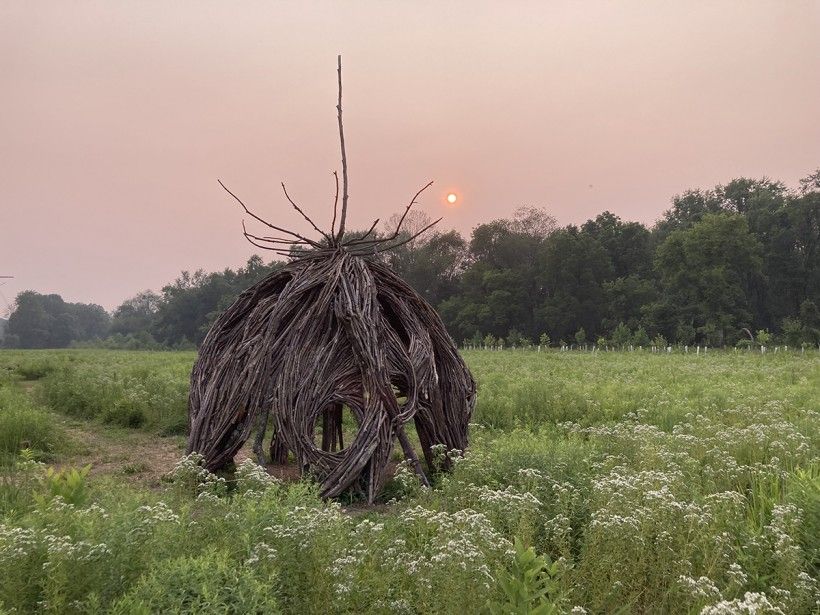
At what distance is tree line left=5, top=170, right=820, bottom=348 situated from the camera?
60.5 metres

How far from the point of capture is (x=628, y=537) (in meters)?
4.55

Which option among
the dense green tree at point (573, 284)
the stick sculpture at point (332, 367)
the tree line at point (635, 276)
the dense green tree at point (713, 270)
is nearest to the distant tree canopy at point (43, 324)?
the tree line at point (635, 276)

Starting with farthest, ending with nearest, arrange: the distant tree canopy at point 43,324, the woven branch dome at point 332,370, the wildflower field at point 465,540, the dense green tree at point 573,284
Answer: the distant tree canopy at point 43,324 → the dense green tree at point 573,284 → the woven branch dome at point 332,370 → the wildflower field at point 465,540

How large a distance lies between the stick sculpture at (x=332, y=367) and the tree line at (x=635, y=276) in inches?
1578

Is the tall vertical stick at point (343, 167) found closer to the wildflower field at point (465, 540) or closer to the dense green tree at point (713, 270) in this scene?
the wildflower field at point (465, 540)

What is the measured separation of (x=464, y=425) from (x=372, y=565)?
438 centimetres

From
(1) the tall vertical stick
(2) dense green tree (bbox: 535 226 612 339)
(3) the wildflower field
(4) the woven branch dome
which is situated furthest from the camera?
(2) dense green tree (bbox: 535 226 612 339)

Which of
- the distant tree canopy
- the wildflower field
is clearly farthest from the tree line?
the distant tree canopy

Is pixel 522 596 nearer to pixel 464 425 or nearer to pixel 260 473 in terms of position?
pixel 260 473

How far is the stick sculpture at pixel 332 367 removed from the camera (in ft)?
23.1

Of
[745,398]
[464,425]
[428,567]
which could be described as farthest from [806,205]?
[428,567]

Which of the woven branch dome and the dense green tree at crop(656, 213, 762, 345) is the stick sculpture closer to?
the woven branch dome

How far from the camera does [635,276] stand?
2773 inches

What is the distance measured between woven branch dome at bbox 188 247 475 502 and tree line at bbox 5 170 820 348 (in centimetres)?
4003
